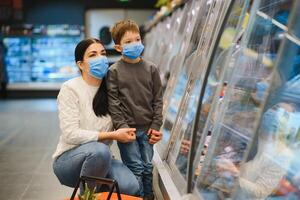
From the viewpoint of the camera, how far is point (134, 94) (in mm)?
2908

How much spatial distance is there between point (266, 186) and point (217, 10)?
4.37 ft

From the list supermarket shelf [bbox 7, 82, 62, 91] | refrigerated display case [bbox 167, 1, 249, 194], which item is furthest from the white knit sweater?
supermarket shelf [bbox 7, 82, 62, 91]

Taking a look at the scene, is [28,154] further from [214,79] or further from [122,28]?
[214,79]

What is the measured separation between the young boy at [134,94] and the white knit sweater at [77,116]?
0.46 ft

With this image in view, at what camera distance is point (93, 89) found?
9.20ft

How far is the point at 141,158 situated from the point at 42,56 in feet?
39.2

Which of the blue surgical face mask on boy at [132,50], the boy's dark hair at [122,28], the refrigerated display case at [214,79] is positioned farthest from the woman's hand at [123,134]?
the boy's dark hair at [122,28]

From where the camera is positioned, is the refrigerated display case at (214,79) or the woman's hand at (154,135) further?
the woman's hand at (154,135)

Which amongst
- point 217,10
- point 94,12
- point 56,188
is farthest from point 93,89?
point 94,12

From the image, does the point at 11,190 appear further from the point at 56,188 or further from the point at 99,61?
the point at 99,61

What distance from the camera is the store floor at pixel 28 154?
407cm

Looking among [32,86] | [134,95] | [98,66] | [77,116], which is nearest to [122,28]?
[98,66]

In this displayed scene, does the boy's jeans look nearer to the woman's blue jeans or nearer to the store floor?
the woman's blue jeans

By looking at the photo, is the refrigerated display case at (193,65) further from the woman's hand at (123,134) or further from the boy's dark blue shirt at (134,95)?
the woman's hand at (123,134)
